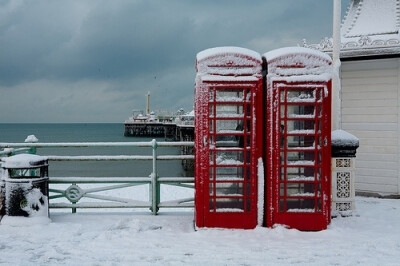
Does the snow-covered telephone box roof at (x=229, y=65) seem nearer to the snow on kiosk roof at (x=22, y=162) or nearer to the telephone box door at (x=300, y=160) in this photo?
the telephone box door at (x=300, y=160)

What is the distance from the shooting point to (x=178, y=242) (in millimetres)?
5539

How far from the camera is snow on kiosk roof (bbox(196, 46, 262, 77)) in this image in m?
5.97

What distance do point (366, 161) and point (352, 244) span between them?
435 centimetres

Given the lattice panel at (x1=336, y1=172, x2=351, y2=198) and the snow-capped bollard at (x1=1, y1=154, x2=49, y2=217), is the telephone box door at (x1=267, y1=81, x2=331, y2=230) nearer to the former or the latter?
the lattice panel at (x1=336, y1=172, x2=351, y2=198)

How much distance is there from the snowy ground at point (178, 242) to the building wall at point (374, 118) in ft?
8.12

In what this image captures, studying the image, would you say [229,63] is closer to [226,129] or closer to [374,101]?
[226,129]

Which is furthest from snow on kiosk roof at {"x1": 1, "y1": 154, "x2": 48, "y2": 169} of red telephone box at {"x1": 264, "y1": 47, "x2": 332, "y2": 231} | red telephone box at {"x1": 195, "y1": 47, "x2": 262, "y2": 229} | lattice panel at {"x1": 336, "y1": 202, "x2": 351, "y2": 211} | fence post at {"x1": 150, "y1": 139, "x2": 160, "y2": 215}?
lattice panel at {"x1": 336, "y1": 202, "x2": 351, "y2": 211}

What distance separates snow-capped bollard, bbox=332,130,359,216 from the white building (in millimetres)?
2452

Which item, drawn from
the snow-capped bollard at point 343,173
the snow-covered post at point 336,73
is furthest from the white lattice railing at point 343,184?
the snow-covered post at point 336,73

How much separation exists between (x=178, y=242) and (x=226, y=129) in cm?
173

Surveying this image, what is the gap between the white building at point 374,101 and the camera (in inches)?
356

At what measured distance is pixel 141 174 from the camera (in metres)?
39.3

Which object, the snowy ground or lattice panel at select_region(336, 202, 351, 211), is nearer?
the snowy ground

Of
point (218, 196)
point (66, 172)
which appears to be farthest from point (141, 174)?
point (218, 196)
